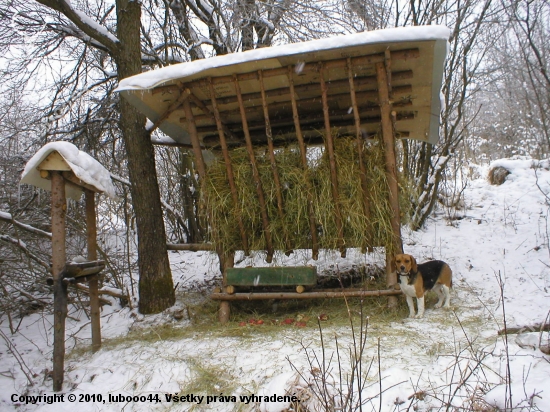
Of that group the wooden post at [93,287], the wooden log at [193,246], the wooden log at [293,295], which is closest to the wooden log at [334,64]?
the wooden post at [93,287]

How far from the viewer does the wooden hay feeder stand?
3.90 m

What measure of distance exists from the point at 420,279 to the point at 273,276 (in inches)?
61.5

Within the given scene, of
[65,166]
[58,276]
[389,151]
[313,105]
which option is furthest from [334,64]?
[58,276]

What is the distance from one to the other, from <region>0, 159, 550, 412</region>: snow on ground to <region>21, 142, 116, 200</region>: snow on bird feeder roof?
5.31 ft

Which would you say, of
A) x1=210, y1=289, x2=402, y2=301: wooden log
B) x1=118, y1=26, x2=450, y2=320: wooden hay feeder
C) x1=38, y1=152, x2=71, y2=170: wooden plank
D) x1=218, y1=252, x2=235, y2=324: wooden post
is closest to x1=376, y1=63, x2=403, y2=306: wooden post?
x1=118, y1=26, x2=450, y2=320: wooden hay feeder

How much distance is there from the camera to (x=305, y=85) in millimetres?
4590

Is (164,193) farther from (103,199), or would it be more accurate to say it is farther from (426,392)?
(426,392)

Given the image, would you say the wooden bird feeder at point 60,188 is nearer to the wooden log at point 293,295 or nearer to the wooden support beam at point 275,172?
the wooden log at point 293,295

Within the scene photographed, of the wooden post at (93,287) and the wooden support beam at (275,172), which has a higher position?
the wooden support beam at (275,172)

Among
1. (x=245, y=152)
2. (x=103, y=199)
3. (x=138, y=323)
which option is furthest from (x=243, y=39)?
(x=138, y=323)

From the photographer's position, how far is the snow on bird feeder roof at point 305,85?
3.75 meters

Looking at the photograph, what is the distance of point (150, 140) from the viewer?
538 cm

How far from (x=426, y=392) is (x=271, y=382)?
1102 mm

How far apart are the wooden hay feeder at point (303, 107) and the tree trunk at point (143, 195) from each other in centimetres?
39
